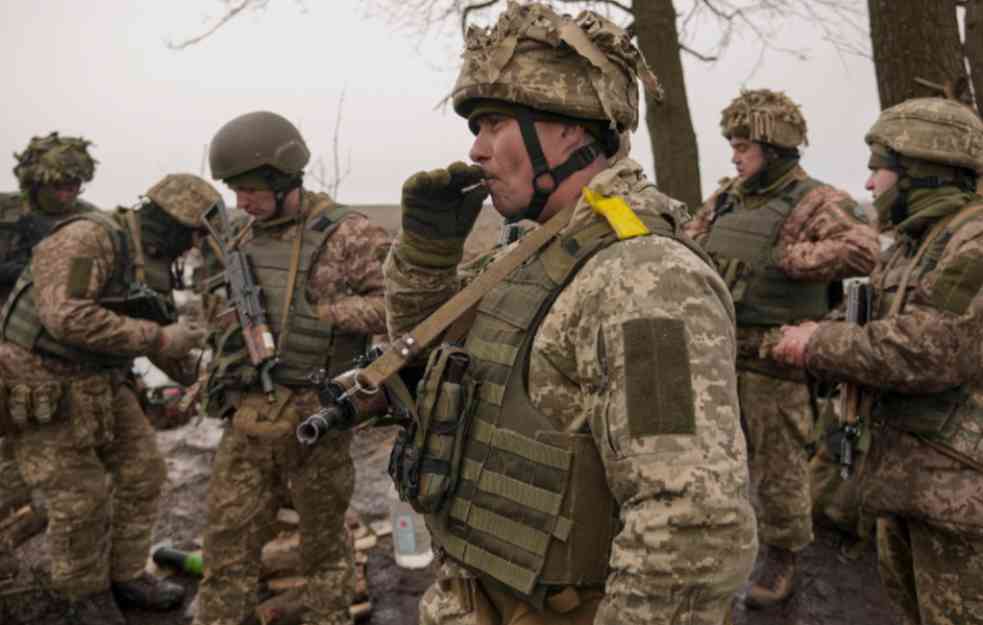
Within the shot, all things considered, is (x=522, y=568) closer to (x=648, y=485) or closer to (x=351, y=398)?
(x=648, y=485)

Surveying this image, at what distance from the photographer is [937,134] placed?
3096 mm

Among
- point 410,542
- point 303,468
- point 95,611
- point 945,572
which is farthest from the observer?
point 410,542

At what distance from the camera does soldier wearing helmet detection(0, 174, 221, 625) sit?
4.23 meters

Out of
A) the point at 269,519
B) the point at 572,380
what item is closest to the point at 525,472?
the point at 572,380

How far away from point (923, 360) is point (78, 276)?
4.07 meters

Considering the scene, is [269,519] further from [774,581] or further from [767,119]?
[767,119]

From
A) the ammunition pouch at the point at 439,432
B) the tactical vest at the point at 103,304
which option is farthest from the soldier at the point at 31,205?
the ammunition pouch at the point at 439,432

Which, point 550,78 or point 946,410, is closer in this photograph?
point 550,78

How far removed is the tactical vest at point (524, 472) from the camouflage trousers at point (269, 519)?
86.0 inches

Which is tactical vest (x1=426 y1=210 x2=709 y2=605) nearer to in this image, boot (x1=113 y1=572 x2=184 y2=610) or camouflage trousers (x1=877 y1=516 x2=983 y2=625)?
camouflage trousers (x1=877 y1=516 x2=983 y2=625)

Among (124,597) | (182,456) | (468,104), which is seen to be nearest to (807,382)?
(468,104)

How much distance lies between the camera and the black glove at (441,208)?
2.11 meters

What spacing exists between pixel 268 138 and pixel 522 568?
285 cm

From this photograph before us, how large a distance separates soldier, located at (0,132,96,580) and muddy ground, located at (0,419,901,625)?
1.14ft
